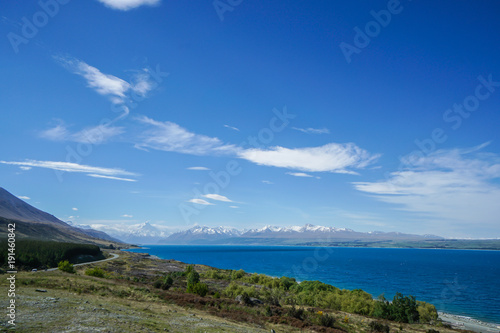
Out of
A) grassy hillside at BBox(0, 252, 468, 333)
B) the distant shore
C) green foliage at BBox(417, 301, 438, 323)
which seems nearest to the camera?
grassy hillside at BBox(0, 252, 468, 333)

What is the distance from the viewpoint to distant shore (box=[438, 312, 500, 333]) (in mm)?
37987

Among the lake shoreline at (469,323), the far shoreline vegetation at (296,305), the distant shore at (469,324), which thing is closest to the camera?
the far shoreline vegetation at (296,305)

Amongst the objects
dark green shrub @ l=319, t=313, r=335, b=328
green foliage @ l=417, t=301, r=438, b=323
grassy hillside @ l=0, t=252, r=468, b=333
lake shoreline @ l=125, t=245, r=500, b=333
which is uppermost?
grassy hillside @ l=0, t=252, r=468, b=333

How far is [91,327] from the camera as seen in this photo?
15586 mm

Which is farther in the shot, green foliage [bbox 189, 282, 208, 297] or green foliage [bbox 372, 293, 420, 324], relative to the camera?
green foliage [bbox 189, 282, 208, 297]

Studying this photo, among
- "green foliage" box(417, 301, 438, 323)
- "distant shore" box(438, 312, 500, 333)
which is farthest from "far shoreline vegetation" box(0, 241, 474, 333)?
"distant shore" box(438, 312, 500, 333)

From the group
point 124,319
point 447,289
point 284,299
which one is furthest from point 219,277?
point 447,289

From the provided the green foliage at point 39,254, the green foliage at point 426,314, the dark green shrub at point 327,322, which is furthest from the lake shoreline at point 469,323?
the green foliage at point 39,254

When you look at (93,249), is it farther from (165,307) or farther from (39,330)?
(39,330)

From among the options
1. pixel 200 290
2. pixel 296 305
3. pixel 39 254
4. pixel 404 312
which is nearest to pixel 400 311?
pixel 404 312

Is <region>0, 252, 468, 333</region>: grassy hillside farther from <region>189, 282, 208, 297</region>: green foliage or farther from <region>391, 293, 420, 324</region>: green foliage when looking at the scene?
<region>391, 293, 420, 324</region>: green foliage

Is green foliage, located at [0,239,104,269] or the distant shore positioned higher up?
green foliage, located at [0,239,104,269]

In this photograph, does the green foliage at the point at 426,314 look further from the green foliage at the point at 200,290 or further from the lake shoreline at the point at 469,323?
the green foliage at the point at 200,290

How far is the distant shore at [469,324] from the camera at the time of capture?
125 feet
